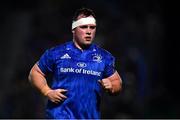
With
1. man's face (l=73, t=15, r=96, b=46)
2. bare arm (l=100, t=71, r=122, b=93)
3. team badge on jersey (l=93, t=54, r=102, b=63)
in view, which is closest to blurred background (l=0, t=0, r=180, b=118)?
bare arm (l=100, t=71, r=122, b=93)

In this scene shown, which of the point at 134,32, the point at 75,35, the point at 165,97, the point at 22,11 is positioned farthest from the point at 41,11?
the point at 75,35

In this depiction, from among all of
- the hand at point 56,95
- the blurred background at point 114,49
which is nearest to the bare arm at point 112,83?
the hand at point 56,95

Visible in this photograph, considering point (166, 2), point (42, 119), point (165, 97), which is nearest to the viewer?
point (42, 119)

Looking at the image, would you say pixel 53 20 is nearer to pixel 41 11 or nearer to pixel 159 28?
pixel 41 11

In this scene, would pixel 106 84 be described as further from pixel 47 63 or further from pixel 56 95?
pixel 47 63

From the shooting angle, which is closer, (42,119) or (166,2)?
(42,119)

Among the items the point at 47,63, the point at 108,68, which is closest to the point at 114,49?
the point at 108,68

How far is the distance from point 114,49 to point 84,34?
6.25 metres

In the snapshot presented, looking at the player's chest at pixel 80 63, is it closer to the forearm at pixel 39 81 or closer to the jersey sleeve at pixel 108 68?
the jersey sleeve at pixel 108 68

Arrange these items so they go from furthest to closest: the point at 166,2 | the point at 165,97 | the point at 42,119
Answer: the point at 166,2
the point at 165,97
the point at 42,119

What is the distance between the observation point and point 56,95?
27.5 ft

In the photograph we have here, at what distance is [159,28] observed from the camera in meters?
15.6

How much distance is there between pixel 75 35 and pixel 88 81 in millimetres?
589

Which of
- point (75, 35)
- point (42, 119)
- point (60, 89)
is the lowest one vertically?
point (42, 119)
